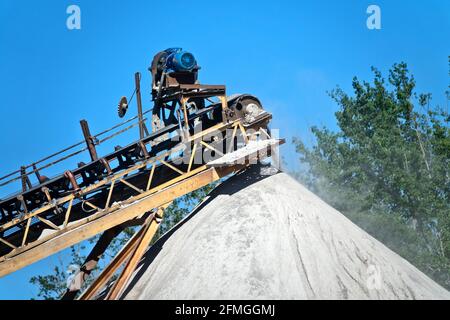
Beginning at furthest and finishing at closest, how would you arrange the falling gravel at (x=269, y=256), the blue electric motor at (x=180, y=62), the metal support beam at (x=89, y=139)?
the blue electric motor at (x=180, y=62) → the metal support beam at (x=89, y=139) → the falling gravel at (x=269, y=256)

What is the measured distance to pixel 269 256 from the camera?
57.9 feet

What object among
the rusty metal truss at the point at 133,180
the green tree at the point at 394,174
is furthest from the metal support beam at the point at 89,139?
the green tree at the point at 394,174

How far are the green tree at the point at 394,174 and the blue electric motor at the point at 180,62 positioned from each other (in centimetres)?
2059

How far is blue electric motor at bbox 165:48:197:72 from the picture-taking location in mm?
21125

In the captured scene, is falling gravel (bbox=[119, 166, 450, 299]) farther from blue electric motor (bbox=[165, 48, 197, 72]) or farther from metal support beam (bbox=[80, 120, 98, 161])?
blue electric motor (bbox=[165, 48, 197, 72])

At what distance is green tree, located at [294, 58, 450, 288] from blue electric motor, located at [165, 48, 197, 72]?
67.6ft

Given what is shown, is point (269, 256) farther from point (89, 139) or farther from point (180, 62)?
point (180, 62)

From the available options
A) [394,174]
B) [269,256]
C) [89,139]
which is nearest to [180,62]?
[89,139]

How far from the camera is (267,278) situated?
664 inches

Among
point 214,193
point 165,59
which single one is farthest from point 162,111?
point 214,193

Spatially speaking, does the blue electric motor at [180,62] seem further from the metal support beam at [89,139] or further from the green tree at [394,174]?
the green tree at [394,174]

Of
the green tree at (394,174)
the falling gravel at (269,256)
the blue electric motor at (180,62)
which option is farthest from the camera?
the green tree at (394,174)

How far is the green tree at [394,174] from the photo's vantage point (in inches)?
1549

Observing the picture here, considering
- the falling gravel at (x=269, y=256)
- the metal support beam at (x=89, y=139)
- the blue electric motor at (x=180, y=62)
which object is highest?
the blue electric motor at (x=180, y=62)
